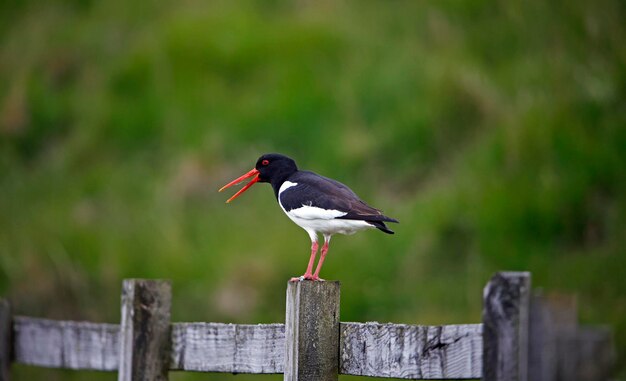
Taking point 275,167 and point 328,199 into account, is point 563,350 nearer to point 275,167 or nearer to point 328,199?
point 328,199

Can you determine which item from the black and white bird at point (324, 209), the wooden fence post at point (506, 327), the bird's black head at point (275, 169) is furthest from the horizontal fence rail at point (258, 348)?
the bird's black head at point (275, 169)

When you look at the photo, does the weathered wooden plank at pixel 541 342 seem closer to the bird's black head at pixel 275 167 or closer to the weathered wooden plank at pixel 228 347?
the weathered wooden plank at pixel 228 347

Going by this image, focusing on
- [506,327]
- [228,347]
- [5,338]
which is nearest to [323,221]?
[228,347]

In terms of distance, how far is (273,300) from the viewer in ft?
32.1

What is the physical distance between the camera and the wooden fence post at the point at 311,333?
159 inches

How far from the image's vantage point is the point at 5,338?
226 inches

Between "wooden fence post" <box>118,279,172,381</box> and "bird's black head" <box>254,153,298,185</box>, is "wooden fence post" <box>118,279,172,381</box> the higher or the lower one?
the lower one

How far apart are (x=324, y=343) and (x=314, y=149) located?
25.3 feet

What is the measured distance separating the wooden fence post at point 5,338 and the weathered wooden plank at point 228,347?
4.92ft

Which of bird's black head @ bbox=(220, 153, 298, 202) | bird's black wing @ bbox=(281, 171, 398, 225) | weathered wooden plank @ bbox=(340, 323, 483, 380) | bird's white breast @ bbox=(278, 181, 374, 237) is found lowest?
weathered wooden plank @ bbox=(340, 323, 483, 380)

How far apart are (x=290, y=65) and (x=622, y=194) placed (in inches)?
201

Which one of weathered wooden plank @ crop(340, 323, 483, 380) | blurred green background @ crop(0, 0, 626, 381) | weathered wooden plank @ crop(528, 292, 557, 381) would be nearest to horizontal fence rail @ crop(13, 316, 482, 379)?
weathered wooden plank @ crop(340, 323, 483, 380)

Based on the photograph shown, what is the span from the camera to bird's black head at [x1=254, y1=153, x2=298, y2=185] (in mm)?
5773

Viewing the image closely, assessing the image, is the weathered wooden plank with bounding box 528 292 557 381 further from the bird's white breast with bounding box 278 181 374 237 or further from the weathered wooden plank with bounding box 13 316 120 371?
the weathered wooden plank with bounding box 13 316 120 371
